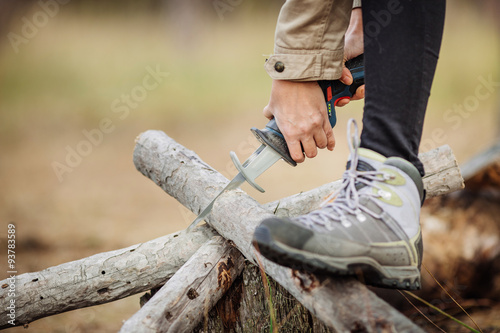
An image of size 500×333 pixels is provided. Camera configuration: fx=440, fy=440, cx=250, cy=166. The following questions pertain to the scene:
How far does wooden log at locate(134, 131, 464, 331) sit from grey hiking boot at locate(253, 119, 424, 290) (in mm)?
59

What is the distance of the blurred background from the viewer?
3.64 m

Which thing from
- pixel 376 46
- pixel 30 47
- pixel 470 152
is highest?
pixel 30 47

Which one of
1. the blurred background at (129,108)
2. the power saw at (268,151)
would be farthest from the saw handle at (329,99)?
the blurred background at (129,108)

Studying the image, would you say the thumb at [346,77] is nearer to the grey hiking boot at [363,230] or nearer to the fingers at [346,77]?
the fingers at [346,77]

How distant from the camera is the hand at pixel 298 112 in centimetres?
118

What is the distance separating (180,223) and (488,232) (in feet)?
7.96

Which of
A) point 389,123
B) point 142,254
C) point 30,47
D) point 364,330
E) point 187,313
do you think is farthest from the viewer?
point 30,47

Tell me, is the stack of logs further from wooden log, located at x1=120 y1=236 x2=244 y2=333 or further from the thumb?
the thumb

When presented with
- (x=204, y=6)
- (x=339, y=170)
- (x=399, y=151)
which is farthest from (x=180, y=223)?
(x=204, y=6)

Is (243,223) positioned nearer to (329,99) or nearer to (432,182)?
(329,99)

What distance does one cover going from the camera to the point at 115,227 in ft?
11.7

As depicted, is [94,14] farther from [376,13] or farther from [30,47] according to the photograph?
[376,13]

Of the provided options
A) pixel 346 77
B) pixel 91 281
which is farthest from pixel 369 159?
pixel 91 281

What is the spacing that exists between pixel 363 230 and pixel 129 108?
25.0 feet
